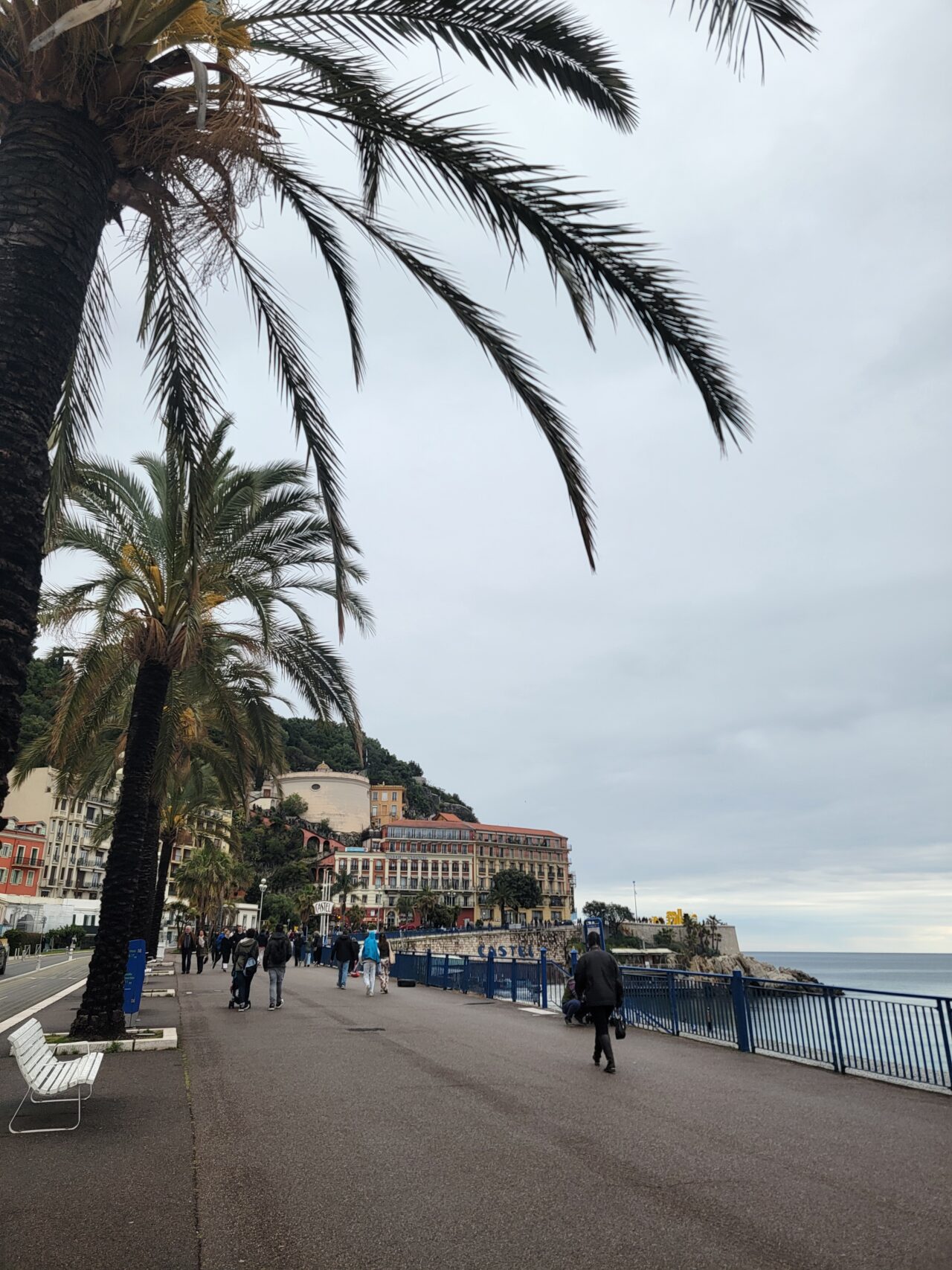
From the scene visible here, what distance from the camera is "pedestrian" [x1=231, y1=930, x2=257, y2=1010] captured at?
16.0 meters

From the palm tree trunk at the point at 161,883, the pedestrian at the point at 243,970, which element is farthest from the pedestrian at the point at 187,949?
the pedestrian at the point at 243,970

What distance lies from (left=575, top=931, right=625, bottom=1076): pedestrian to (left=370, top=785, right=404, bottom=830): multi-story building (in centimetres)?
14533

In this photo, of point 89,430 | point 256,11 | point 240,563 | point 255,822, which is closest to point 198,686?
point 240,563

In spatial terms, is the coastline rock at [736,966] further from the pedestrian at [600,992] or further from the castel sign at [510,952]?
the pedestrian at [600,992]

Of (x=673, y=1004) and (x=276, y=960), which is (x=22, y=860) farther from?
(x=673, y=1004)

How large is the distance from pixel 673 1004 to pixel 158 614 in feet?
32.4

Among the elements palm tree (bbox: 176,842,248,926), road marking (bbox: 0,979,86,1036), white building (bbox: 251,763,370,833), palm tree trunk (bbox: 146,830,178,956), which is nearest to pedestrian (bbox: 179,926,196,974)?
palm tree trunk (bbox: 146,830,178,956)

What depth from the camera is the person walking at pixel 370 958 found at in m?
19.3

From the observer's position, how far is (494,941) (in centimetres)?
9156

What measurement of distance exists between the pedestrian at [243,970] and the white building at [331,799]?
123m

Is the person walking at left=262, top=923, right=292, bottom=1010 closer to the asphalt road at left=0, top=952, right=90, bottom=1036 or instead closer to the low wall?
the asphalt road at left=0, top=952, right=90, bottom=1036

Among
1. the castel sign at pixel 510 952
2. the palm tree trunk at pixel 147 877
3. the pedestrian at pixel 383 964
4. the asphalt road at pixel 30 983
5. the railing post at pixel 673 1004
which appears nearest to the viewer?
the railing post at pixel 673 1004

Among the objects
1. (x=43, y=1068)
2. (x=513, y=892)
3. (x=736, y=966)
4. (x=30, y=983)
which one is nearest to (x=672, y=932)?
(x=513, y=892)

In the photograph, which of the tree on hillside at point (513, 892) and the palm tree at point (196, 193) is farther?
the tree on hillside at point (513, 892)
